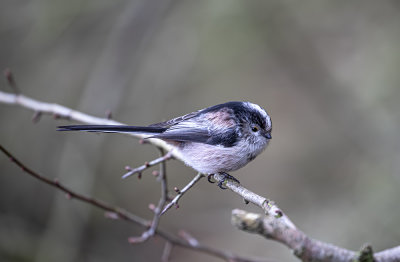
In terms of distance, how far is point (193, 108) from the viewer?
8195 mm

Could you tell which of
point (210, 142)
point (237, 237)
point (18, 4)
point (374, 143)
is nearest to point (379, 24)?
point (374, 143)

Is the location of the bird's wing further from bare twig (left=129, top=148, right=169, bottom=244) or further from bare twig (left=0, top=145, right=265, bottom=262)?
bare twig (left=0, top=145, right=265, bottom=262)

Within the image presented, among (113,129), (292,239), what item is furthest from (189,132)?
(292,239)

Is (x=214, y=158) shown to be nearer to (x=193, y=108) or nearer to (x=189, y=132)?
(x=189, y=132)

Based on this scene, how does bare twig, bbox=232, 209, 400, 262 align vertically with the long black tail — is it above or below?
below

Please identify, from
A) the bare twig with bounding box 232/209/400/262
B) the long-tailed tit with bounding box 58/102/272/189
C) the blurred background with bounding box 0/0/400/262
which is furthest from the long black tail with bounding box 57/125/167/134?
the bare twig with bounding box 232/209/400/262

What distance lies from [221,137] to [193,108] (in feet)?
13.0

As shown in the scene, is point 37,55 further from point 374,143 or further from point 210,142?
point 374,143

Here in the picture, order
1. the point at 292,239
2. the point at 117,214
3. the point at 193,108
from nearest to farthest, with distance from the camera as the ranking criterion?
the point at 292,239
the point at 117,214
the point at 193,108

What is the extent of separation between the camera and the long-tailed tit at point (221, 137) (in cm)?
413

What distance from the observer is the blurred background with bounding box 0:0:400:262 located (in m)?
5.57

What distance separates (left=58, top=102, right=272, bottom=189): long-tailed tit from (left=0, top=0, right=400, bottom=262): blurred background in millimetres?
1734

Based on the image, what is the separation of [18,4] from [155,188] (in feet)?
14.2

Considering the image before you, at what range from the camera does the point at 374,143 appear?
5.79 m
